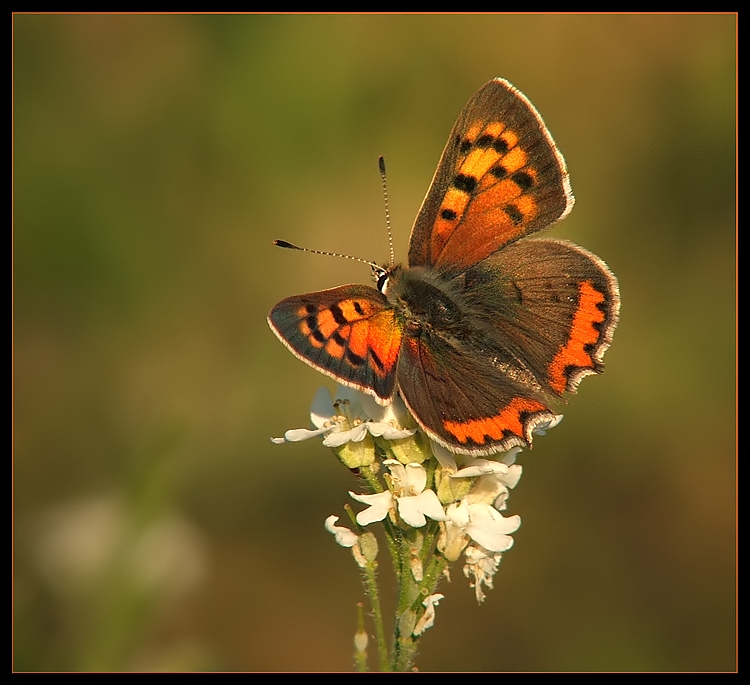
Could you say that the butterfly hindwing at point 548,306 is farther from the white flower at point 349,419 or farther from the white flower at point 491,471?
the white flower at point 349,419

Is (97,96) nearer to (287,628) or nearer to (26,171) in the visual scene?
(26,171)

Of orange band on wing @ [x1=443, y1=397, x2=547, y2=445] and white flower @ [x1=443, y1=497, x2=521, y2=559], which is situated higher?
orange band on wing @ [x1=443, y1=397, x2=547, y2=445]

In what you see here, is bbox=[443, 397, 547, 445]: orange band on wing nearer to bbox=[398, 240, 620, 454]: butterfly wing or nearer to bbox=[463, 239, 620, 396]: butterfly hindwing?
bbox=[398, 240, 620, 454]: butterfly wing

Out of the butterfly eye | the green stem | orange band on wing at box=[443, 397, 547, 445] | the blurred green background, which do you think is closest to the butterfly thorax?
the butterfly eye

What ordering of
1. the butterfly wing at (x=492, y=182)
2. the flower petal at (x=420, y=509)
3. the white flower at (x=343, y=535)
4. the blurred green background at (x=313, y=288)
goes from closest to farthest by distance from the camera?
the flower petal at (x=420, y=509)
the white flower at (x=343, y=535)
the butterfly wing at (x=492, y=182)
the blurred green background at (x=313, y=288)

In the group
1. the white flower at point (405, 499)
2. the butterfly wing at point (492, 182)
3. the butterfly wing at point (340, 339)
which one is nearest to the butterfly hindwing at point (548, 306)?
the butterfly wing at point (492, 182)

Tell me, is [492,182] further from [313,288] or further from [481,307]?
[313,288]
